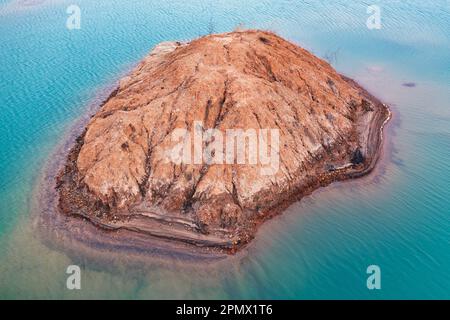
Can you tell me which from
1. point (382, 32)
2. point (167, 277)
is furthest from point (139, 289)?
point (382, 32)

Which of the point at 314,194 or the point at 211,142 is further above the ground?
the point at 211,142

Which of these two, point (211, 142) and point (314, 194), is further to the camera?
point (314, 194)

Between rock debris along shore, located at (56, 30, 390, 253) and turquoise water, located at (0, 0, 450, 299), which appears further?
rock debris along shore, located at (56, 30, 390, 253)

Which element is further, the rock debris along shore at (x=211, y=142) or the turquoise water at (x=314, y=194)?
the rock debris along shore at (x=211, y=142)
